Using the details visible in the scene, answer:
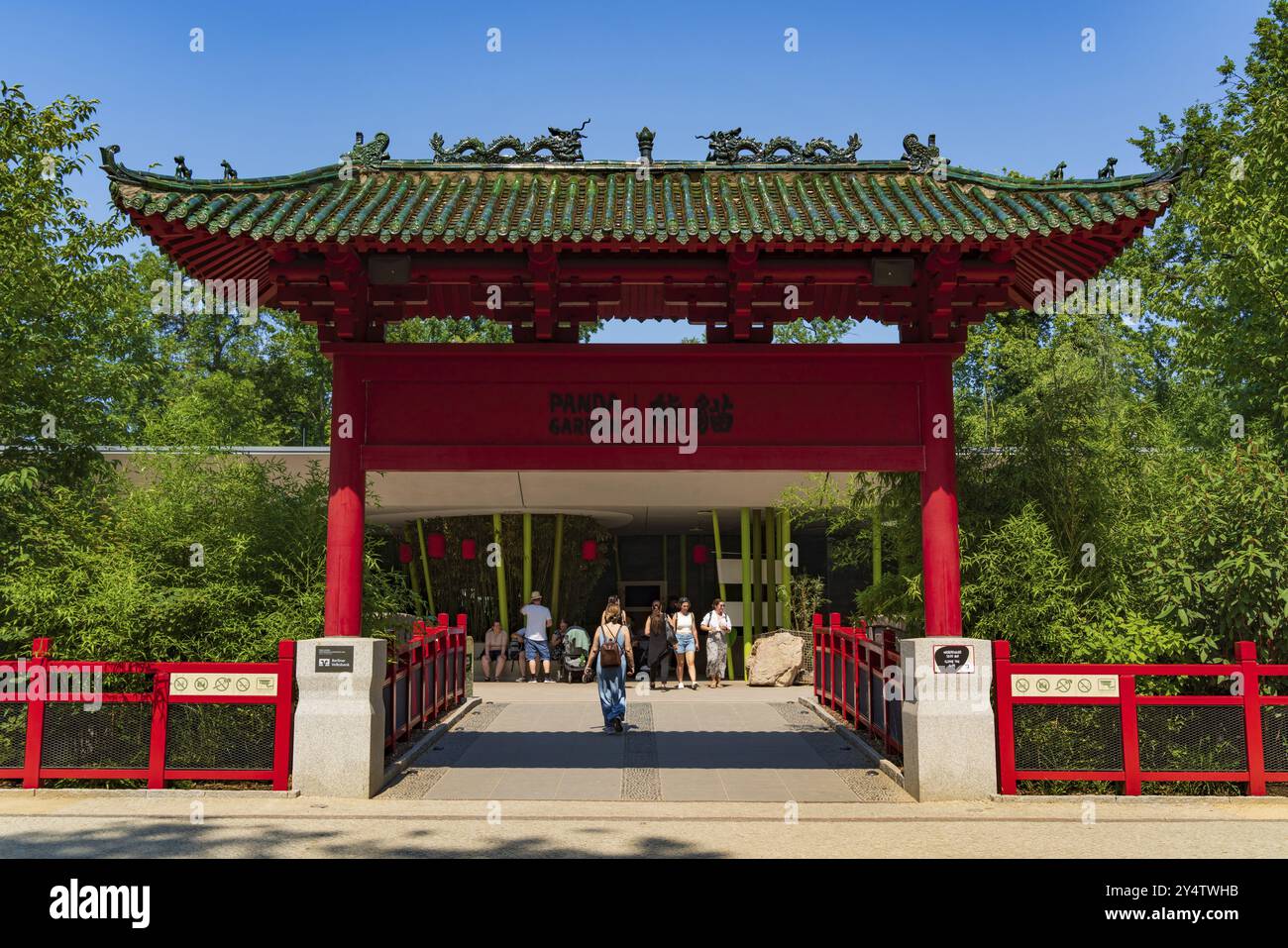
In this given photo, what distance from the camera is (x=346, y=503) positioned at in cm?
914

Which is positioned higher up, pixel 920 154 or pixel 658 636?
pixel 920 154

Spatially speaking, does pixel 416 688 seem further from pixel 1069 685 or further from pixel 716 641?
pixel 716 641

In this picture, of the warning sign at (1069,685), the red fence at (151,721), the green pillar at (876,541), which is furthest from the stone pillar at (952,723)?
the red fence at (151,721)

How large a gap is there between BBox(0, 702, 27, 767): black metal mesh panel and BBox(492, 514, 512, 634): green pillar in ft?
41.6

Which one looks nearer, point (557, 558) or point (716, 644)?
point (716, 644)

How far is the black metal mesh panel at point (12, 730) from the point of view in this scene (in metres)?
8.88

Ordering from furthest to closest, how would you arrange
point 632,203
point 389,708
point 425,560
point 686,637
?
point 425,560 < point 686,637 < point 389,708 < point 632,203

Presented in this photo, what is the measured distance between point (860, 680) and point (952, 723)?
12.2ft

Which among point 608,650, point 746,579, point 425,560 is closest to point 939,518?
point 608,650

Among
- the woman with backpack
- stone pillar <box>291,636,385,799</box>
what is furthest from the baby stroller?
stone pillar <box>291,636,385,799</box>

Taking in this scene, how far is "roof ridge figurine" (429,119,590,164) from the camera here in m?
10.2

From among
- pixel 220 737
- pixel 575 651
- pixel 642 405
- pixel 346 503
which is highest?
pixel 642 405

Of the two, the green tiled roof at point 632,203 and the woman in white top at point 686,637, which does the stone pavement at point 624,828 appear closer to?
the green tiled roof at point 632,203

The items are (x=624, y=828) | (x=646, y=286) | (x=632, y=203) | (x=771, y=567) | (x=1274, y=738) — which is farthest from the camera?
(x=771, y=567)
